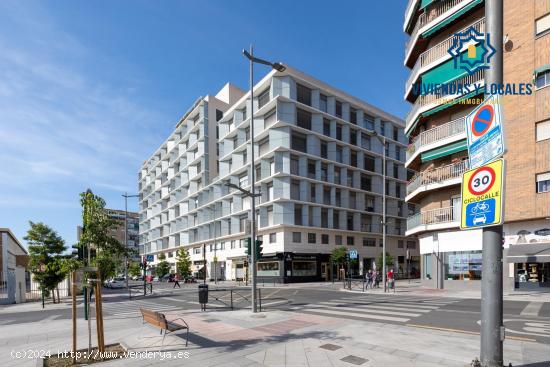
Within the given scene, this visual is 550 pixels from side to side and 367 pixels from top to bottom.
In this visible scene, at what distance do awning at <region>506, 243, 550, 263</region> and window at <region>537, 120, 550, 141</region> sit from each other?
19.7ft

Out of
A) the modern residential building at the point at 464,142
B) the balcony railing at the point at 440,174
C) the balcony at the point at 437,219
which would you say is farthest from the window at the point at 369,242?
the balcony railing at the point at 440,174

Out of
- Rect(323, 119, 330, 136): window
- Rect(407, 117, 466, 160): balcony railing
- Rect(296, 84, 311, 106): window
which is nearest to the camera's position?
Rect(407, 117, 466, 160): balcony railing

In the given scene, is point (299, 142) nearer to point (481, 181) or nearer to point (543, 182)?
point (543, 182)

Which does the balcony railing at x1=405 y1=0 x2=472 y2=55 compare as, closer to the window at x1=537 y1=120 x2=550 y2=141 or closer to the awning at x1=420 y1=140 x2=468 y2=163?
the awning at x1=420 y1=140 x2=468 y2=163

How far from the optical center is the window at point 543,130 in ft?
62.8

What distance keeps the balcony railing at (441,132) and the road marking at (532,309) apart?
11.9m

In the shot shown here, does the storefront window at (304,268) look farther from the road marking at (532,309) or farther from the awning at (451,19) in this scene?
the road marking at (532,309)

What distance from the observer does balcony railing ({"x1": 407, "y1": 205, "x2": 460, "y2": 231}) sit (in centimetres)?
2408

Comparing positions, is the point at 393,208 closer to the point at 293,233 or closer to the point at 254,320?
the point at 293,233

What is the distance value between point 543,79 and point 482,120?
19972 mm

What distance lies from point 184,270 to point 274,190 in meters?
20.6

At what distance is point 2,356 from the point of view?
820cm

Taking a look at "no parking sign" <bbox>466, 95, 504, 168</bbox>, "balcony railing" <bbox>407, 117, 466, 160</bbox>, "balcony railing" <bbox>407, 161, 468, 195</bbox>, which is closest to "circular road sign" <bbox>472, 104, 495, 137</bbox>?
"no parking sign" <bbox>466, 95, 504, 168</bbox>

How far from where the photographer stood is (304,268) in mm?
42875
